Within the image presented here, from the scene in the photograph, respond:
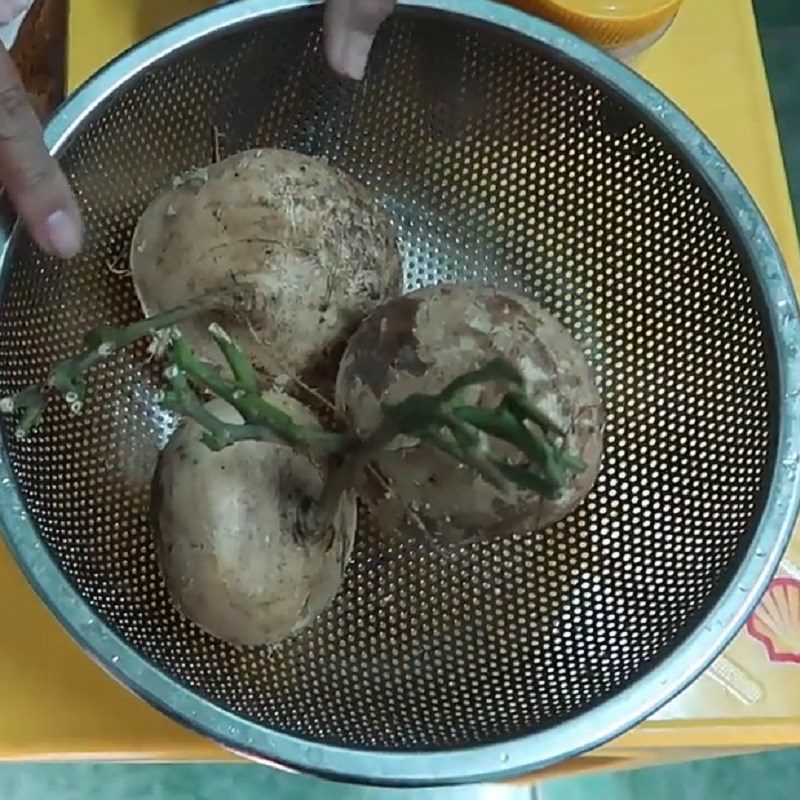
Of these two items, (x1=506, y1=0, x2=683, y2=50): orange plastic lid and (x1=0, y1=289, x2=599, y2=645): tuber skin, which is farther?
(x1=506, y1=0, x2=683, y2=50): orange plastic lid

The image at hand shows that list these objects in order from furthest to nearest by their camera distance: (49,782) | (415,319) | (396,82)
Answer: (49,782) < (396,82) < (415,319)

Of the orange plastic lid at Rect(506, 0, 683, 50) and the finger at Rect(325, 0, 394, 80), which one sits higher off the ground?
the finger at Rect(325, 0, 394, 80)

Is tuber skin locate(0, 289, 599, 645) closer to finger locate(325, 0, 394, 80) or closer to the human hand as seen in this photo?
finger locate(325, 0, 394, 80)

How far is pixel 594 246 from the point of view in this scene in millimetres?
581

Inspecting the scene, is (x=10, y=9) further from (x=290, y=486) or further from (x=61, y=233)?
(x=290, y=486)

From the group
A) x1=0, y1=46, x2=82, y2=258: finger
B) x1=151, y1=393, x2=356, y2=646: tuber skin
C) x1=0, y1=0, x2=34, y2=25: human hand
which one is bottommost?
x1=151, y1=393, x2=356, y2=646: tuber skin

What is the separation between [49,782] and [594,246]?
0.56 metres

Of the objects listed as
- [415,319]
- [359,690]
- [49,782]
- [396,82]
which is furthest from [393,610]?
[49,782]

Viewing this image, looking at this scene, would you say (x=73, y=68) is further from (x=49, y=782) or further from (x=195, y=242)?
(x=49, y=782)

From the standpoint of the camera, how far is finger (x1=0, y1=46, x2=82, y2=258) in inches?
18.3

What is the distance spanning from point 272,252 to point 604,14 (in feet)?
0.87

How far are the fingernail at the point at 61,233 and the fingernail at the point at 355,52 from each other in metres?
0.16

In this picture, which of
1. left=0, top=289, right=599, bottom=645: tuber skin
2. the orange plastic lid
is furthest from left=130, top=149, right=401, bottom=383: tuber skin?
the orange plastic lid

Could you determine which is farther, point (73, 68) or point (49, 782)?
point (49, 782)
